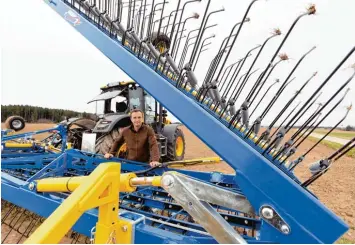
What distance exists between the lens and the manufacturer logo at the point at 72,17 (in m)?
2.70

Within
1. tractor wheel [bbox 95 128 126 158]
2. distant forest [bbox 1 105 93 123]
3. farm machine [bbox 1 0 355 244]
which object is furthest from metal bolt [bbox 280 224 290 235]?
distant forest [bbox 1 105 93 123]

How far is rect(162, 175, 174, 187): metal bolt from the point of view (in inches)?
62.8

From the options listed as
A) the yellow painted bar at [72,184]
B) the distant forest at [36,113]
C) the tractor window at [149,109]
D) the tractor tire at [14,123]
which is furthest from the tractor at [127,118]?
the distant forest at [36,113]

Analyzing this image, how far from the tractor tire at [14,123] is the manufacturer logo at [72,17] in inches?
223

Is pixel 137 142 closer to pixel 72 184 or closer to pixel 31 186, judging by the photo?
pixel 31 186

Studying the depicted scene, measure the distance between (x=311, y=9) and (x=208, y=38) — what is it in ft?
3.86

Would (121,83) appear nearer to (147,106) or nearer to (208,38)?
(147,106)

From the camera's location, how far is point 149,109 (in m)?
6.47

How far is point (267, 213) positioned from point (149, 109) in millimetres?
5110

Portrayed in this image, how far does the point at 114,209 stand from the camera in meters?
1.58

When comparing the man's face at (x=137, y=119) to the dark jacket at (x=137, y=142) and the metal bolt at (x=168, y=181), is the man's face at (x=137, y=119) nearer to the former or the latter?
the dark jacket at (x=137, y=142)

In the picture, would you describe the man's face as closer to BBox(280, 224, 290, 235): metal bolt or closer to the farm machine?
the farm machine

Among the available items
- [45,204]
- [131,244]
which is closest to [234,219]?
[131,244]

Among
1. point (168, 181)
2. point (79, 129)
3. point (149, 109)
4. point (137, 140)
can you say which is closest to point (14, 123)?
point (79, 129)
